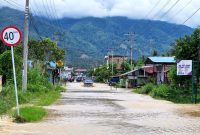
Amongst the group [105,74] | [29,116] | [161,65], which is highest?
[105,74]

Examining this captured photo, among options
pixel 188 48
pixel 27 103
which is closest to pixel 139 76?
pixel 188 48

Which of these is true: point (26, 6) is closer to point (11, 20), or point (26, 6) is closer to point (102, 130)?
point (102, 130)

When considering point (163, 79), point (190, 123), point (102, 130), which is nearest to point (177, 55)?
point (163, 79)

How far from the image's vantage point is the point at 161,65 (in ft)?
225

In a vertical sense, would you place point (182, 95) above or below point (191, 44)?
below

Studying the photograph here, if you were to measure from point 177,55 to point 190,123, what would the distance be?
26.2m

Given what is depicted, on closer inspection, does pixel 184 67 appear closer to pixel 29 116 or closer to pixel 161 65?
pixel 29 116

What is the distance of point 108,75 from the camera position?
491 feet

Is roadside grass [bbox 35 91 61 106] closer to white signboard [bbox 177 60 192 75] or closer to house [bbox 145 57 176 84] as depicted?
white signboard [bbox 177 60 192 75]

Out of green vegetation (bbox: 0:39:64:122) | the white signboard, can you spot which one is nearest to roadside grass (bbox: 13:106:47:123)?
green vegetation (bbox: 0:39:64:122)

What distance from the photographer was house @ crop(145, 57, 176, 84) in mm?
62016

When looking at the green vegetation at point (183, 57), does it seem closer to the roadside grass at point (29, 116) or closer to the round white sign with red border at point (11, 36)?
the roadside grass at point (29, 116)

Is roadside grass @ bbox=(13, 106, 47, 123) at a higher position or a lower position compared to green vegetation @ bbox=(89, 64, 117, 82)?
lower

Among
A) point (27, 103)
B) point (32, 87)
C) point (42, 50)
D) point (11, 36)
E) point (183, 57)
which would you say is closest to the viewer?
point (11, 36)
